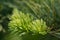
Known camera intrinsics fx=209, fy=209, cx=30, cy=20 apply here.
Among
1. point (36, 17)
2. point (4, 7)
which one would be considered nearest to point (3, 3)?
point (4, 7)

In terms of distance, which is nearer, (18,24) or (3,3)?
(18,24)

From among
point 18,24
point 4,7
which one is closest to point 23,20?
point 18,24

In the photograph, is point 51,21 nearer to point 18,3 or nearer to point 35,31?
point 35,31

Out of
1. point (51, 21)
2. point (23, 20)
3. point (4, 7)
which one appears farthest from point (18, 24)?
Result: point (4, 7)

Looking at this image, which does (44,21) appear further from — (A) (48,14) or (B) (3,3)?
(B) (3,3)

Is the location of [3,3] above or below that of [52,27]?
above

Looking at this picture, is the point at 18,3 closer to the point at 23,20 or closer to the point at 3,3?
the point at 3,3

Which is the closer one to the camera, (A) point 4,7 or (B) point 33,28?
(B) point 33,28
